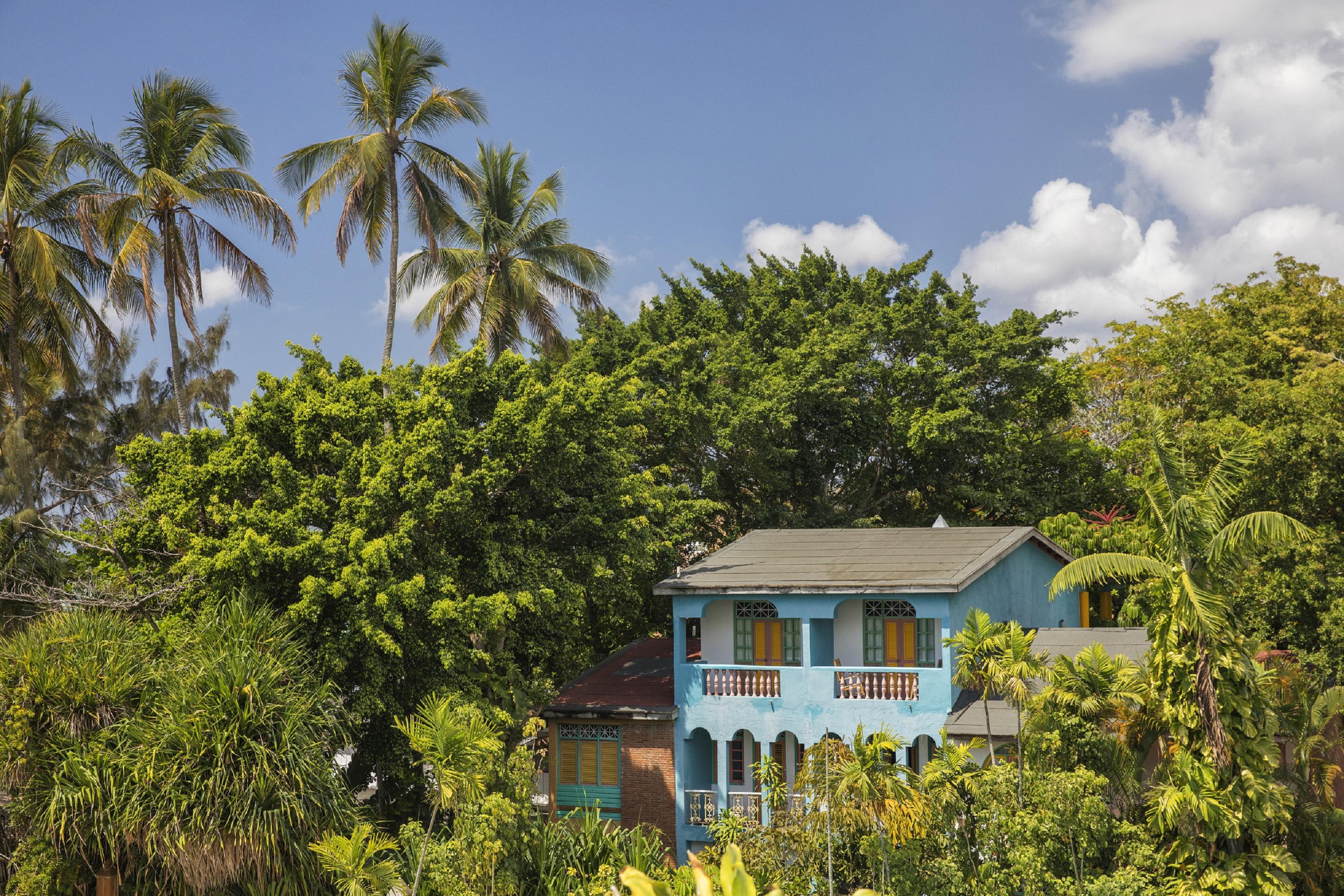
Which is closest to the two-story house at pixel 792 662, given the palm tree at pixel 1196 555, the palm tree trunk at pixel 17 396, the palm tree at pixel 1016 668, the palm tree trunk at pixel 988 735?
the palm tree trunk at pixel 988 735

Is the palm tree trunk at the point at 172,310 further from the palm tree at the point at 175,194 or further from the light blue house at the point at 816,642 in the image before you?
the light blue house at the point at 816,642

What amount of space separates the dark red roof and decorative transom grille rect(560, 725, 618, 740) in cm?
49

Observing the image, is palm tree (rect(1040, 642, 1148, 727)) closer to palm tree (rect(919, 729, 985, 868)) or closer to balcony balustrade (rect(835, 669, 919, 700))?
palm tree (rect(919, 729, 985, 868))

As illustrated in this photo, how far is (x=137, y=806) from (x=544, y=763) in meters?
11.4

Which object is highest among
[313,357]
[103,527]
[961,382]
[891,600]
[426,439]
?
[961,382]

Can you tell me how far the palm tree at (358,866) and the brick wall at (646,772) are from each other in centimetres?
788

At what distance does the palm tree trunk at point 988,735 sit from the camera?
51.1 feet

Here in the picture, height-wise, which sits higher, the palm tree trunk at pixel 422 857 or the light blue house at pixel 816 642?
the light blue house at pixel 816 642

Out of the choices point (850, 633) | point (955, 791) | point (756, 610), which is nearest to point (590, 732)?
point (756, 610)

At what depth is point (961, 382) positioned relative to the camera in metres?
31.3

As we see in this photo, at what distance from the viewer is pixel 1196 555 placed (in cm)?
1423

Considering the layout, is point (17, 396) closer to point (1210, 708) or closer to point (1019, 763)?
point (1019, 763)

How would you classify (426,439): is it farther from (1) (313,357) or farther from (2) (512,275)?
(2) (512,275)

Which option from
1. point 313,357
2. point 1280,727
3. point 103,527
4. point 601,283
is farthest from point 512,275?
point 1280,727
